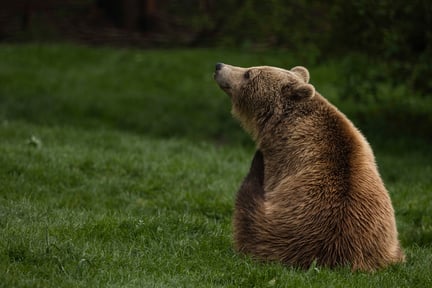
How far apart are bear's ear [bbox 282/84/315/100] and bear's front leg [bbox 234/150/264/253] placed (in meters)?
0.75

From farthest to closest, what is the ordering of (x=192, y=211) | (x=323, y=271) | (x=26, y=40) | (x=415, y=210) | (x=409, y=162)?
(x=26, y=40)
(x=409, y=162)
(x=415, y=210)
(x=192, y=211)
(x=323, y=271)

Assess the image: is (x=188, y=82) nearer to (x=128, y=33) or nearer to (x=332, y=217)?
(x=128, y=33)

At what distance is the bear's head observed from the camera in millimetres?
6386

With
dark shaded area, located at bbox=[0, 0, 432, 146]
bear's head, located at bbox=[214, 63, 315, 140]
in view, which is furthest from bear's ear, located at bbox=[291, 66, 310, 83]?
dark shaded area, located at bbox=[0, 0, 432, 146]

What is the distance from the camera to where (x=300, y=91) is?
20.7 feet

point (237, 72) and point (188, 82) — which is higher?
point (237, 72)

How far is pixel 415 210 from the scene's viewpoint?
27.3 ft

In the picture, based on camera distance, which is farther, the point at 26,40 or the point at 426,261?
the point at 26,40

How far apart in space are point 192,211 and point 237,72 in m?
1.71

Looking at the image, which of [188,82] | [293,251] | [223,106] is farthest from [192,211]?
[188,82]

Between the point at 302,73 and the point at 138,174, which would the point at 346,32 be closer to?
the point at 138,174

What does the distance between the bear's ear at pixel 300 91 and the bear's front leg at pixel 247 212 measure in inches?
29.7

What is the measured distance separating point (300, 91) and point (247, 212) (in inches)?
43.7

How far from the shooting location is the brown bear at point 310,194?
5715mm
